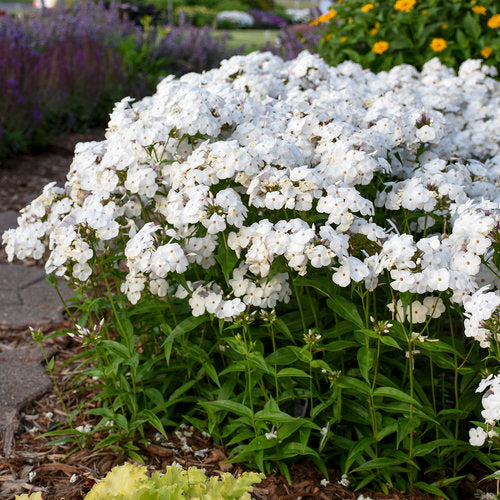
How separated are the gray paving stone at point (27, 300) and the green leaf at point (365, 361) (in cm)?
206

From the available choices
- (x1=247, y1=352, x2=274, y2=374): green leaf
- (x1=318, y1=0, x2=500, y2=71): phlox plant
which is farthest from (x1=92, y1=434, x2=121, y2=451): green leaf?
(x1=318, y1=0, x2=500, y2=71): phlox plant

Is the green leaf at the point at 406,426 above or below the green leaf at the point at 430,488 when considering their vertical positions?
above

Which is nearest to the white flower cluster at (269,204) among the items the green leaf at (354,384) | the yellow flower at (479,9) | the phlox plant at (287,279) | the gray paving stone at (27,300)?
the phlox plant at (287,279)

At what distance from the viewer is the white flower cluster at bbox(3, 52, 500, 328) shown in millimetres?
2189

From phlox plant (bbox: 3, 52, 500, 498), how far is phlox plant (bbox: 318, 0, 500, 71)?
238 cm

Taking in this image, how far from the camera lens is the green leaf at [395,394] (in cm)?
221

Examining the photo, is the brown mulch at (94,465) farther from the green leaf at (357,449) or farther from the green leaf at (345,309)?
the green leaf at (345,309)

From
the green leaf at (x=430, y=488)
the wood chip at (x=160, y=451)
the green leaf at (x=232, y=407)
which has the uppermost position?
the green leaf at (x=232, y=407)

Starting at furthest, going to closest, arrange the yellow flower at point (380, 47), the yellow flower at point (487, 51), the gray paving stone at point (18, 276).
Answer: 1. the yellow flower at point (380, 47)
2. the yellow flower at point (487, 51)
3. the gray paving stone at point (18, 276)

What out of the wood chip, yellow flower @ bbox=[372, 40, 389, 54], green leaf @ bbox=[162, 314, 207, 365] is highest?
yellow flower @ bbox=[372, 40, 389, 54]

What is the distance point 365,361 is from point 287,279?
415 millimetres

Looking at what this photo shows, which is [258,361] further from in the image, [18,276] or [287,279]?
[18,276]

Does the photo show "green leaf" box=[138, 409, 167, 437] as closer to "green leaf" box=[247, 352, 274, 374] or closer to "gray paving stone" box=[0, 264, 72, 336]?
"green leaf" box=[247, 352, 274, 374]

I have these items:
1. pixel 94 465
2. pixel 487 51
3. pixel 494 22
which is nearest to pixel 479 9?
pixel 494 22
